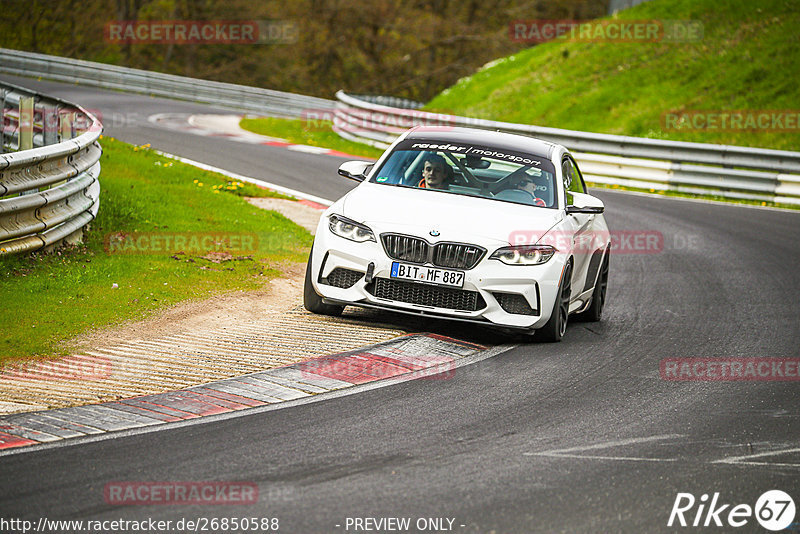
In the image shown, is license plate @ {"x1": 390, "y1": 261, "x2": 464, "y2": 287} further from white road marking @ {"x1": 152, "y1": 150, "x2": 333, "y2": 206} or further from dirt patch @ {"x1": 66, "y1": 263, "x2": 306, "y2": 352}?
white road marking @ {"x1": 152, "y1": 150, "x2": 333, "y2": 206}

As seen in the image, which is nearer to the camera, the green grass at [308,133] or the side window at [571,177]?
the side window at [571,177]

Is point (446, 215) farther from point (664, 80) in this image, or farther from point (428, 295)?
point (664, 80)

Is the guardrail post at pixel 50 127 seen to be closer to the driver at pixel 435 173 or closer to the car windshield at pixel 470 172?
the car windshield at pixel 470 172

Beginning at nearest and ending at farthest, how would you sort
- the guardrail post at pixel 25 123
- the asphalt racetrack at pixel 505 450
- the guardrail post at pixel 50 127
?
the asphalt racetrack at pixel 505 450 → the guardrail post at pixel 25 123 → the guardrail post at pixel 50 127

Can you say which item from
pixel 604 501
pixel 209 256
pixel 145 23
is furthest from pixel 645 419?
pixel 145 23

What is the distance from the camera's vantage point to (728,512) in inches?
199

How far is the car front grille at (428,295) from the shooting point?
8219 mm

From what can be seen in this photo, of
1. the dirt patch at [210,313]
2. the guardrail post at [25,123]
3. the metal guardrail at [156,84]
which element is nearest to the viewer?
the dirt patch at [210,313]

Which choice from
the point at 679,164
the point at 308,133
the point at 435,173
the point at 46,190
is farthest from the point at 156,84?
the point at 435,173

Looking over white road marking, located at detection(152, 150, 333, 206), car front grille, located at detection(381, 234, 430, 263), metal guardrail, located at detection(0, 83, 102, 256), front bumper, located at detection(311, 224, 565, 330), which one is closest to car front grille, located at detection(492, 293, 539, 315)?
front bumper, located at detection(311, 224, 565, 330)

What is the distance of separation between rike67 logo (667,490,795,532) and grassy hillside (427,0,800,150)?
2148 cm

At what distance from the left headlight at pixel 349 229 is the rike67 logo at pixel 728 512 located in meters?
3.88

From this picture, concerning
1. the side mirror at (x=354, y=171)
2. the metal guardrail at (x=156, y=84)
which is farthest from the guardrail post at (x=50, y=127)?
the metal guardrail at (x=156, y=84)

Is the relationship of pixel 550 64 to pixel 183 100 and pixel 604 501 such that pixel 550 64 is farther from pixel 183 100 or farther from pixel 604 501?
pixel 604 501
